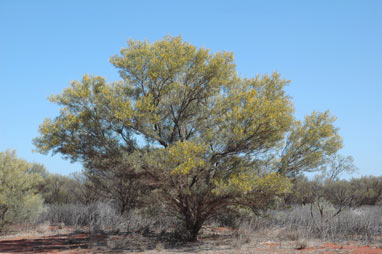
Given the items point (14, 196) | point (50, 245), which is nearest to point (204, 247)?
point (50, 245)

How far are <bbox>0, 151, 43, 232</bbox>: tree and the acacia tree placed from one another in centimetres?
687

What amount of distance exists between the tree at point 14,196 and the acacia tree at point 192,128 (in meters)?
6.87

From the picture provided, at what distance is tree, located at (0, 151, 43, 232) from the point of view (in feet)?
60.5

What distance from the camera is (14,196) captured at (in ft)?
60.9

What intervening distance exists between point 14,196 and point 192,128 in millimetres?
11053

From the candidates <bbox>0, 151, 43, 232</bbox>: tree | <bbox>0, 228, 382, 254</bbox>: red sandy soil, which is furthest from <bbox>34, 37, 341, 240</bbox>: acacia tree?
<bbox>0, 151, 43, 232</bbox>: tree

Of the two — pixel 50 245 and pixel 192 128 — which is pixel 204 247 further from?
pixel 50 245

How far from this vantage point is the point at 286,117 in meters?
12.5

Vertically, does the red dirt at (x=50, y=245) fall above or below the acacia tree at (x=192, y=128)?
below

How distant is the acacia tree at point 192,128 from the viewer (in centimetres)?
1205

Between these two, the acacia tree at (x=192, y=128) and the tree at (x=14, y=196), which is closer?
the acacia tree at (x=192, y=128)

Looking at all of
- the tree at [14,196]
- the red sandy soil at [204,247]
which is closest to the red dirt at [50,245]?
the red sandy soil at [204,247]

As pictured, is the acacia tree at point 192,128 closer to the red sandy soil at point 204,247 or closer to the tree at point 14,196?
the red sandy soil at point 204,247

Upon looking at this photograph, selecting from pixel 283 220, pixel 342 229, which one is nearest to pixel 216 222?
pixel 283 220
